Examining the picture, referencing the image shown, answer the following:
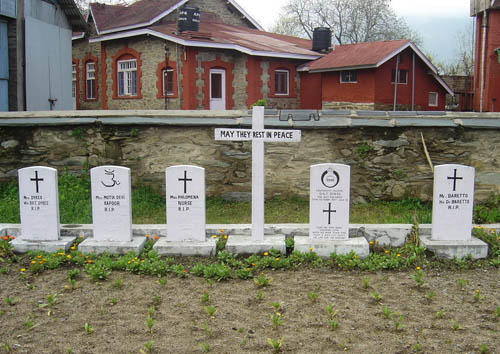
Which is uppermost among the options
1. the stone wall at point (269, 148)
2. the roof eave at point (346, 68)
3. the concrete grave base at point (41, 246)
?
the roof eave at point (346, 68)

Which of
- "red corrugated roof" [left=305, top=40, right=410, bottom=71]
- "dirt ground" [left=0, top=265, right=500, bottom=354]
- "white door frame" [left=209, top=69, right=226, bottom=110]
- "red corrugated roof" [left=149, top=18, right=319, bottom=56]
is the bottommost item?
"dirt ground" [left=0, top=265, right=500, bottom=354]

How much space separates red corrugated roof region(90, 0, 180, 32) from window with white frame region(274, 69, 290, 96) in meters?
5.51

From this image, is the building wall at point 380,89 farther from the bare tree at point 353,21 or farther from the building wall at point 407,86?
the bare tree at point 353,21

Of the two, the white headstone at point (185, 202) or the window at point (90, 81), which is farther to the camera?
the window at point (90, 81)

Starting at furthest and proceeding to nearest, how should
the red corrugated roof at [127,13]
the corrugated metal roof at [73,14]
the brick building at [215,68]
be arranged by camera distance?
1. the red corrugated roof at [127,13]
2. the brick building at [215,68]
3. the corrugated metal roof at [73,14]

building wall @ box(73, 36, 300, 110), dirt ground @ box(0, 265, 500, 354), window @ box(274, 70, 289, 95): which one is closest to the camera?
dirt ground @ box(0, 265, 500, 354)

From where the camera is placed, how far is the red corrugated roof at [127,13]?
76.7 feet

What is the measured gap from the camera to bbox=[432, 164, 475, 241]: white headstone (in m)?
6.00

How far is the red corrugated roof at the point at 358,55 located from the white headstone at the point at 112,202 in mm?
16771

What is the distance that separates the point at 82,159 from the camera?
370 inches

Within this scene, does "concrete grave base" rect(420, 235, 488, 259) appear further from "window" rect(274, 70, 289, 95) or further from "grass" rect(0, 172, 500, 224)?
"window" rect(274, 70, 289, 95)

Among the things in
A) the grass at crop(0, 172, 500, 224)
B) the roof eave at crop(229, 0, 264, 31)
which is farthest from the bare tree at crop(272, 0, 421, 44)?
the grass at crop(0, 172, 500, 224)

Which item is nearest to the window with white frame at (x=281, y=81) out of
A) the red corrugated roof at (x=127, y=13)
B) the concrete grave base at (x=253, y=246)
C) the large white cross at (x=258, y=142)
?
the red corrugated roof at (x=127, y=13)

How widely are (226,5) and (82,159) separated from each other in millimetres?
18848
